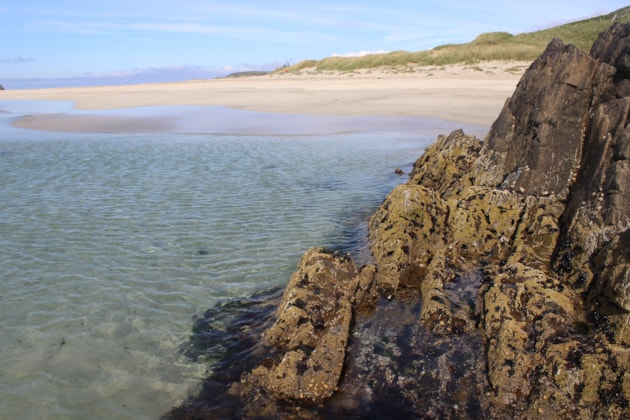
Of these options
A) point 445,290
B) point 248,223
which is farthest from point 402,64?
point 445,290

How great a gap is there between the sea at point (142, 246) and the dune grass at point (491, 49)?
2721cm

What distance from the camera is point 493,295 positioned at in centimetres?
555

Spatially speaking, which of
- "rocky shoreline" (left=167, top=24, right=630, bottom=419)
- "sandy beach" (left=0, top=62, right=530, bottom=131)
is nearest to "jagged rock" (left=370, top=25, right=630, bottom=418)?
"rocky shoreline" (left=167, top=24, right=630, bottom=419)

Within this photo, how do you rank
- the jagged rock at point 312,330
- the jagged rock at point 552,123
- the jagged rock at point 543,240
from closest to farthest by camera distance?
the jagged rock at point 543,240
the jagged rock at point 312,330
the jagged rock at point 552,123

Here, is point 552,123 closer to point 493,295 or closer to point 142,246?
point 493,295

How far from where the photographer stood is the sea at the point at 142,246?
196 inches

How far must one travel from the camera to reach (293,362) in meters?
4.71

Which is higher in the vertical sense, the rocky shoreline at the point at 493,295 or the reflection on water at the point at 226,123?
the reflection on water at the point at 226,123

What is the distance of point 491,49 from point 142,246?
40695mm

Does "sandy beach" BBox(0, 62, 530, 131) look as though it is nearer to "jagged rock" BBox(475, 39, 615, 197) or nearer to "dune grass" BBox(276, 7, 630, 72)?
"dune grass" BBox(276, 7, 630, 72)

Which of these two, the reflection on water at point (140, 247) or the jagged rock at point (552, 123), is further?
the jagged rock at point (552, 123)

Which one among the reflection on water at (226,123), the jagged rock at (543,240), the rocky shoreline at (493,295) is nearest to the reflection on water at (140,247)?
the rocky shoreline at (493,295)

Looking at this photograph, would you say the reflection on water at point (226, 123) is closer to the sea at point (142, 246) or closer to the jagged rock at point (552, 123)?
the sea at point (142, 246)

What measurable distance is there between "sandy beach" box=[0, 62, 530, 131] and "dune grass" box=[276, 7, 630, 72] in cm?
207
